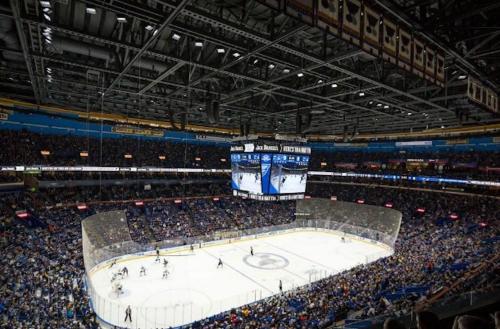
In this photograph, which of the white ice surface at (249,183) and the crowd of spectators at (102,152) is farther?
the crowd of spectators at (102,152)

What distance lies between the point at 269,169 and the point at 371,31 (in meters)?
12.0

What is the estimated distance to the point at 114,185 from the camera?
3147 centimetres

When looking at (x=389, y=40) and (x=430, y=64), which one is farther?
(x=430, y=64)

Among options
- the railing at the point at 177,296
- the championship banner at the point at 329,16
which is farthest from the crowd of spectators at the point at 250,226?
the championship banner at the point at 329,16

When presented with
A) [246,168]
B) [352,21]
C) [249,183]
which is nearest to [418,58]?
[352,21]

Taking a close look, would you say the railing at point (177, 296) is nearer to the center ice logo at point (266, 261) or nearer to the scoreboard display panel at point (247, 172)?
the center ice logo at point (266, 261)

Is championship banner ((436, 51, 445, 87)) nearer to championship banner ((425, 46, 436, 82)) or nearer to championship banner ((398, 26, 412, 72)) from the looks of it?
championship banner ((425, 46, 436, 82))

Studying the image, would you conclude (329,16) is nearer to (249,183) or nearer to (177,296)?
(249,183)

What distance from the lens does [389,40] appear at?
697cm

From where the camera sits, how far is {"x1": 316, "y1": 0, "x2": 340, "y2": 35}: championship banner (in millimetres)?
5363

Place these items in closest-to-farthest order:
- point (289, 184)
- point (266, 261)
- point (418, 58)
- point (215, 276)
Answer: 1. point (418, 58)
2. point (289, 184)
3. point (215, 276)
4. point (266, 261)

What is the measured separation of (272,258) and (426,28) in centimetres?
2068

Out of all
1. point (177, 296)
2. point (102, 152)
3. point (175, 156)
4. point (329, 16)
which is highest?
point (329, 16)

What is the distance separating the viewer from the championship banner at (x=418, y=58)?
308 inches
